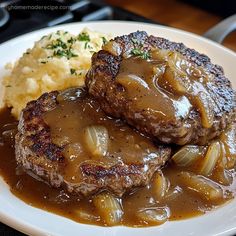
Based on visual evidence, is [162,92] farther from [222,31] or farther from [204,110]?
[222,31]

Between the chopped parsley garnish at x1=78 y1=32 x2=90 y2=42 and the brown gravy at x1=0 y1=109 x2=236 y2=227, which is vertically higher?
the chopped parsley garnish at x1=78 y1=32 x2=90 y2=42

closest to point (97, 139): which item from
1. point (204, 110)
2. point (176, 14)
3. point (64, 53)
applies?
point (204, 110)

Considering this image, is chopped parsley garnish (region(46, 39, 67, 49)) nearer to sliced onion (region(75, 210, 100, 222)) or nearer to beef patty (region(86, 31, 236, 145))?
beef patty (region(86, 31, 236, 145))

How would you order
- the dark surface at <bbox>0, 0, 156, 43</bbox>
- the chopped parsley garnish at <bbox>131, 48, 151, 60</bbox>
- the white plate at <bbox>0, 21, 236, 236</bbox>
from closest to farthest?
the white plate at <bbox>0, 21, 236, 236</bbox> < the chopped parsley garnish at <bbox>131, 48, 151, 60</bbox> < the dark surface at <bbox>0, 0, 156, 43</bbox>

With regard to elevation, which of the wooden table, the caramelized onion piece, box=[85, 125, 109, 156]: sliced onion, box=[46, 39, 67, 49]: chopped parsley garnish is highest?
the caramelized onion piece

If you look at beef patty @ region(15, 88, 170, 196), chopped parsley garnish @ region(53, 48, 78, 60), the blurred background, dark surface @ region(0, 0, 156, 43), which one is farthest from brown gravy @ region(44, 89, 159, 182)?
dark surface @ region(0, 0, 156, 43)

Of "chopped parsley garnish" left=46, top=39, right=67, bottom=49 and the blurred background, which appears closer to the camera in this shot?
"chopped parsley garnish" left=46, top=39, right=67, bottom=49

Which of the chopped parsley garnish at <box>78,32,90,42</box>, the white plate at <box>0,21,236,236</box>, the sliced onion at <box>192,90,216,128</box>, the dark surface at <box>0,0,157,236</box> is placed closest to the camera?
the white plate at <box>0,21,236,236</box>
